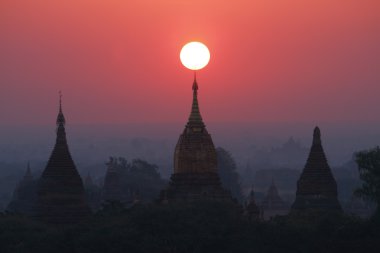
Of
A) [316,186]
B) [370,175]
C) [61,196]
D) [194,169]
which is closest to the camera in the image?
[370,175]

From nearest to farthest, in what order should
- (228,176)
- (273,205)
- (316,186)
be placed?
(316,186)
(273,205)
(228,176)

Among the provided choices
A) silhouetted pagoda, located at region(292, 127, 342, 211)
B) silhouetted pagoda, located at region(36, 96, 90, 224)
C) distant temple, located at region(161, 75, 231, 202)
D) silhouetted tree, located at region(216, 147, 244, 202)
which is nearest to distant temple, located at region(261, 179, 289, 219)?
silhouetted tree, located at region(216, 147, 244, 202)

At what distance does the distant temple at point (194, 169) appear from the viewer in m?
60.1

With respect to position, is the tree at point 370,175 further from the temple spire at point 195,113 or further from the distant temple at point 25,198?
the distant temple at point 25,198

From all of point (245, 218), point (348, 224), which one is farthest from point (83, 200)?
point (348, 224)

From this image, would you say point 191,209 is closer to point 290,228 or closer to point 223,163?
point 290,228

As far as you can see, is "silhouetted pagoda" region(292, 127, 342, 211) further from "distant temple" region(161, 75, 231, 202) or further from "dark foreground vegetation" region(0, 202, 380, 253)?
"dark foreground vegetation" region(0, 202, 380, 253)

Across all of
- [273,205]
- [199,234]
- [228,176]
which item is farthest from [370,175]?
[228,176]

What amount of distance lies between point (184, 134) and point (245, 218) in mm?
6591

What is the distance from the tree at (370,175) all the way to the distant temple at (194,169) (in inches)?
278

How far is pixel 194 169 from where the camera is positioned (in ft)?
199

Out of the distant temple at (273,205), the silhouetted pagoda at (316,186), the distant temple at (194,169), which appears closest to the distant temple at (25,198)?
the distant temple at (273,205)

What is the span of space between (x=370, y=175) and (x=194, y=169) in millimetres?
8414

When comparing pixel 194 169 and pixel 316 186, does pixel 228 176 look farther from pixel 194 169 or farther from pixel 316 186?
pixel 194 169
